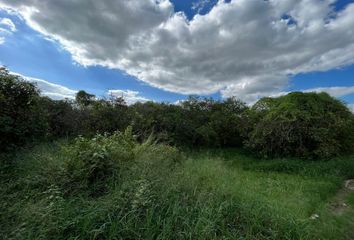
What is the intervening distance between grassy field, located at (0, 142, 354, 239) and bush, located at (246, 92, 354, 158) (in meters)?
4.56

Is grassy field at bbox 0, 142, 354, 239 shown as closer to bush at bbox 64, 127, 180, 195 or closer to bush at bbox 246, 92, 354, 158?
bush at bbox 64, 127, 180, 195

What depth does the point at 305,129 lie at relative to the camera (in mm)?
9938

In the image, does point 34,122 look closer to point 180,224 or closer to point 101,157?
point 101,157

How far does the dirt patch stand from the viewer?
5371 millimetres

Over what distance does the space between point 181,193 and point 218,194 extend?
1.93ft

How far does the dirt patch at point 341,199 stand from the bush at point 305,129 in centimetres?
221

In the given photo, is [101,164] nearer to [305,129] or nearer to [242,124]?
[305,129]

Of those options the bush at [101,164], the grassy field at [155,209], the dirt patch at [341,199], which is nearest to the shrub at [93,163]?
the bush at [101,164]

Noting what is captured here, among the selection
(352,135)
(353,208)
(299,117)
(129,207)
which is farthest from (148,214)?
(352,135)

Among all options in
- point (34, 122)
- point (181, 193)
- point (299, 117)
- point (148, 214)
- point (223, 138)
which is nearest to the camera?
point (148, 214)

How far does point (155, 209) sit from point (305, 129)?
8.06 m

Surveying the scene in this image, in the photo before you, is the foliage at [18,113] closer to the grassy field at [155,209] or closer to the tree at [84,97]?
the grassy field at [155,209]

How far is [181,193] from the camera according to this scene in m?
4.08

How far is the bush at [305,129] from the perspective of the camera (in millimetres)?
9836
